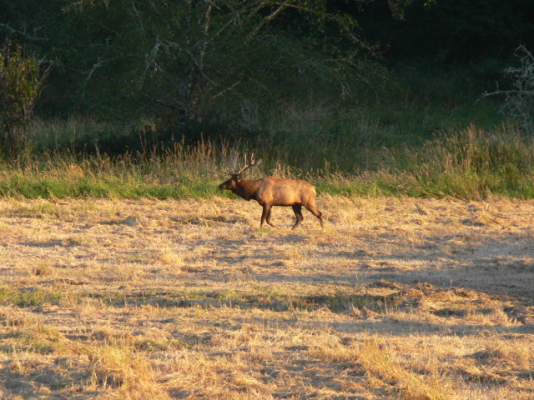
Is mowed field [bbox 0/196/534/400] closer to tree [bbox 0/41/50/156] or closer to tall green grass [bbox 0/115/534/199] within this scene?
tall green grass [bbox 0/115/534/199]

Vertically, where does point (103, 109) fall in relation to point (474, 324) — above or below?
above

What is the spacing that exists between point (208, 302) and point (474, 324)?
84.8 inches

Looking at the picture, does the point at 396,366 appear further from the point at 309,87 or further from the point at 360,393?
the point at 309,87

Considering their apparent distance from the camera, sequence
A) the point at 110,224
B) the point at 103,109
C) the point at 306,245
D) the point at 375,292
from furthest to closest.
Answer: the point at 103,109 → the point at 110,224 → the point at 306,245 → the point at 375,292

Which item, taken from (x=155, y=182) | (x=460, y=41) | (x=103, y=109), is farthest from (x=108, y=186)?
(x=460, y=41)

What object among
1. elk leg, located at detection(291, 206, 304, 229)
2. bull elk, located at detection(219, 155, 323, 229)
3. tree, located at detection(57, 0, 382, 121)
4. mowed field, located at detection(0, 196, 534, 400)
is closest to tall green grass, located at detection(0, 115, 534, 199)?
mowed field, located at detection(0, 196, 534, 400)

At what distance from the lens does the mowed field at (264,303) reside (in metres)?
4.74

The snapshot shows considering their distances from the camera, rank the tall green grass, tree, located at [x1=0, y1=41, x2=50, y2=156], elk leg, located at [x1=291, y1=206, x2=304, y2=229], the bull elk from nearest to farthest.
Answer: the bull elk < elk leg, located at [x1=291, y1=206, x2=304, y2=229] < the tall green grass < tree, located at [x1=0, y1=41, x2=50, y2=156]

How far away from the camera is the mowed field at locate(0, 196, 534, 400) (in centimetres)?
474

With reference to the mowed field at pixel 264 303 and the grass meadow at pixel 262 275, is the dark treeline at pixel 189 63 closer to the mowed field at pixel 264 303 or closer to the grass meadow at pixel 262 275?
the grass meadow at pixel 262 275

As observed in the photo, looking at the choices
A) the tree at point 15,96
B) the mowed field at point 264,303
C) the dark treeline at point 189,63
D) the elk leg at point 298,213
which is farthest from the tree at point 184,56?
the elk leg at point 298,213

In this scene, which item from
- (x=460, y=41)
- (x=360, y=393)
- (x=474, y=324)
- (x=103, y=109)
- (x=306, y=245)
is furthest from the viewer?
(x=460, y=41)

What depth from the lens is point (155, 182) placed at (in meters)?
13.7

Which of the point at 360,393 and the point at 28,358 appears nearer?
the point at 360,393
